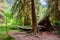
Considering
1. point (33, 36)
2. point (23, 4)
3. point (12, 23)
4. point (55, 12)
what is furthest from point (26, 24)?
point (33, 36)

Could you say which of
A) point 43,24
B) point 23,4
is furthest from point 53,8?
point 23,4

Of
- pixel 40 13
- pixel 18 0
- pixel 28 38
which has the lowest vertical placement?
pixel 28 38

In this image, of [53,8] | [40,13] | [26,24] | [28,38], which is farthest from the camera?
[40,13]

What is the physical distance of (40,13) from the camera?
19.6m

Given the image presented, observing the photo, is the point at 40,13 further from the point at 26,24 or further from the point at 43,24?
the point at 43,24

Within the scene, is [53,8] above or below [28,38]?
above

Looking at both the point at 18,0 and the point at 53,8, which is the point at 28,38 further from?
the point at 53,8

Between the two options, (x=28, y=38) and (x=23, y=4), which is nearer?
(x=28, y=38)

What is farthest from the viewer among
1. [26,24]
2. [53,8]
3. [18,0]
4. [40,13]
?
[40,13]

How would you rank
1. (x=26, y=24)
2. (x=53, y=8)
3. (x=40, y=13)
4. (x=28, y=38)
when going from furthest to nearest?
(x=40, y=13), (x=26, y=24), (x=53, y=8), (x=28, y=38)

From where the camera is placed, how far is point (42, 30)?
1349 cm

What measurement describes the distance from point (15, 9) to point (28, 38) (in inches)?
153

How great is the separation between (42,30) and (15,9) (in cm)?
284

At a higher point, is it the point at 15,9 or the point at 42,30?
the point at 15,9
